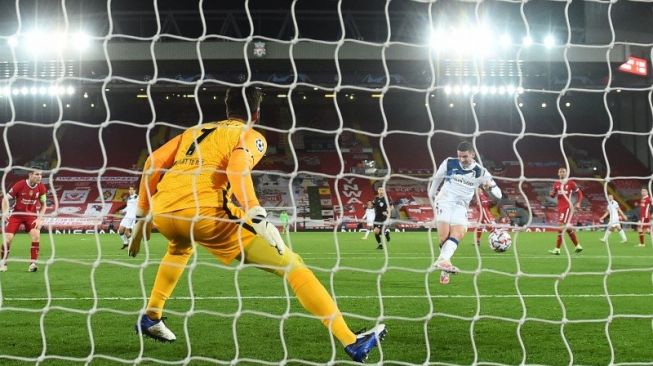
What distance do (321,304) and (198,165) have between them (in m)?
1.17

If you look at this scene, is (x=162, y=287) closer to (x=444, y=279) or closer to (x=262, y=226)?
(x=262, y=226)

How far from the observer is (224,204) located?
15.3ft

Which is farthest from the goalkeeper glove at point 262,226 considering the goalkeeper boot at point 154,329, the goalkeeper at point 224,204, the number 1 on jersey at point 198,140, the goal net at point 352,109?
the goal net at point 352,109

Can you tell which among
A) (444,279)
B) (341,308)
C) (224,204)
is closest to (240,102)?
(224,204)

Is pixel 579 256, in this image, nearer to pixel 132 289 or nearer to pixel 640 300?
pixel 640 300

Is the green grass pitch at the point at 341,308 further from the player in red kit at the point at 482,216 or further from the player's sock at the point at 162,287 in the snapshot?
the player in red kit at the point at 482,216

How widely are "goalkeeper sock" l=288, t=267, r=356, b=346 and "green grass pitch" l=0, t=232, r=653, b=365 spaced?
0.36 ft

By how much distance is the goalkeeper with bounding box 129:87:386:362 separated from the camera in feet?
14.3

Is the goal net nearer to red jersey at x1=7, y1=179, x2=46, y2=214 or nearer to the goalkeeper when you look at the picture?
red jersey at x1=7, y1=179, x2=46, y2=214

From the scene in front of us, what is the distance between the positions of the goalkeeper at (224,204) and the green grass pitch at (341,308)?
18cm

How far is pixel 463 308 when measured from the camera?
22.6ft

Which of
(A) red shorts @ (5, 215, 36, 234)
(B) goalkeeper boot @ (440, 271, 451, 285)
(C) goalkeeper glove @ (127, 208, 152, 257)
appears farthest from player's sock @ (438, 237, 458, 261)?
(A) red shorts @ (5, 215, 36, 234)

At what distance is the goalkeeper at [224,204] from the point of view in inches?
171

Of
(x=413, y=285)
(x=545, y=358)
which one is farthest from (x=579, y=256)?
(x=545, y=358)
